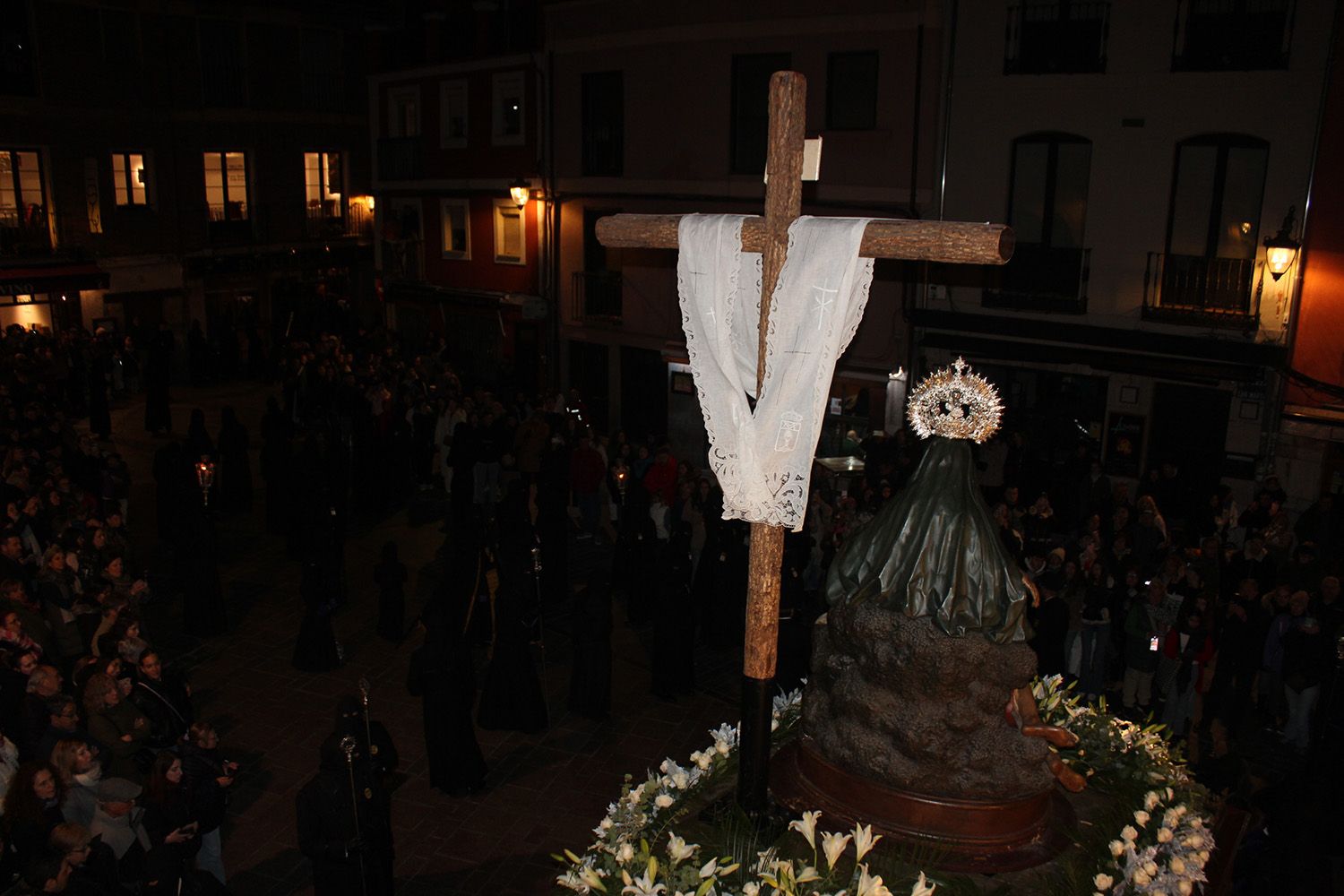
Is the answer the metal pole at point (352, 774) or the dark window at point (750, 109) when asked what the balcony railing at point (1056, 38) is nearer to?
the dark window at point (750, 109)

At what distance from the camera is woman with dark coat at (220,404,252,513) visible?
57.4 ft

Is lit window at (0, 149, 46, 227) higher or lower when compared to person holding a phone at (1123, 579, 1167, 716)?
higher

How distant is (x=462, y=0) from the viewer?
27.3m

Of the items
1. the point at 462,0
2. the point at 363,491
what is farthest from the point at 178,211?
the point at 363,491

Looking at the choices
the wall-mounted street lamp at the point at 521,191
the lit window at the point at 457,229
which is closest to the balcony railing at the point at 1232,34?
the wall-mounted street lamp at the point at 521,191

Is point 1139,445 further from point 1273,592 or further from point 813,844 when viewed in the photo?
point 813,844

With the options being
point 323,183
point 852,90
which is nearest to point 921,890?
point 852,90

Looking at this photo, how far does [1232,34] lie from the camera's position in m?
16.5

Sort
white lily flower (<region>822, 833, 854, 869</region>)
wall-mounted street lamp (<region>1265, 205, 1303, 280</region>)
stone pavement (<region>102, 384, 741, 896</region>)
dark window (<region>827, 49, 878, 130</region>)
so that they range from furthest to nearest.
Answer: dark window (<region>827, 49, 878, 130</region>)
wall-mounted street lamp (<region>1265, 205, 1303, 280</region>)
stone pavement (<region>102, 384, 741, 896</region>)
white lily flower (<region>822, 833, 854, 869</region>)

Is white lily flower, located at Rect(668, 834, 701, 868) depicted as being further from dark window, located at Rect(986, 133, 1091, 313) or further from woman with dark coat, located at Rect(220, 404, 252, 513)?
dark window, located at Rect(986, 133, 1091, 313)

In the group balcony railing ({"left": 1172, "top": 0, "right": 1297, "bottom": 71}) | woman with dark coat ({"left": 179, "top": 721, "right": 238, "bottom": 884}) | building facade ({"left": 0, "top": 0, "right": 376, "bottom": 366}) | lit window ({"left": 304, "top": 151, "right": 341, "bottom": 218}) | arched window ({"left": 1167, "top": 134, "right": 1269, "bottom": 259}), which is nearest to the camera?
woman with dark coat ({"left": 179, "top": 721, "right": 238, "bottom": 884})

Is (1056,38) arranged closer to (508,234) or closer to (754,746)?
(508,234)

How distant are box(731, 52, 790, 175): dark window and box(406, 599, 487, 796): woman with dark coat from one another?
43.5 feet

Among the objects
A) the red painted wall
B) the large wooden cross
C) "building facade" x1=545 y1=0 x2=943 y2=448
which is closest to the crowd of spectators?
the large wooden cross
